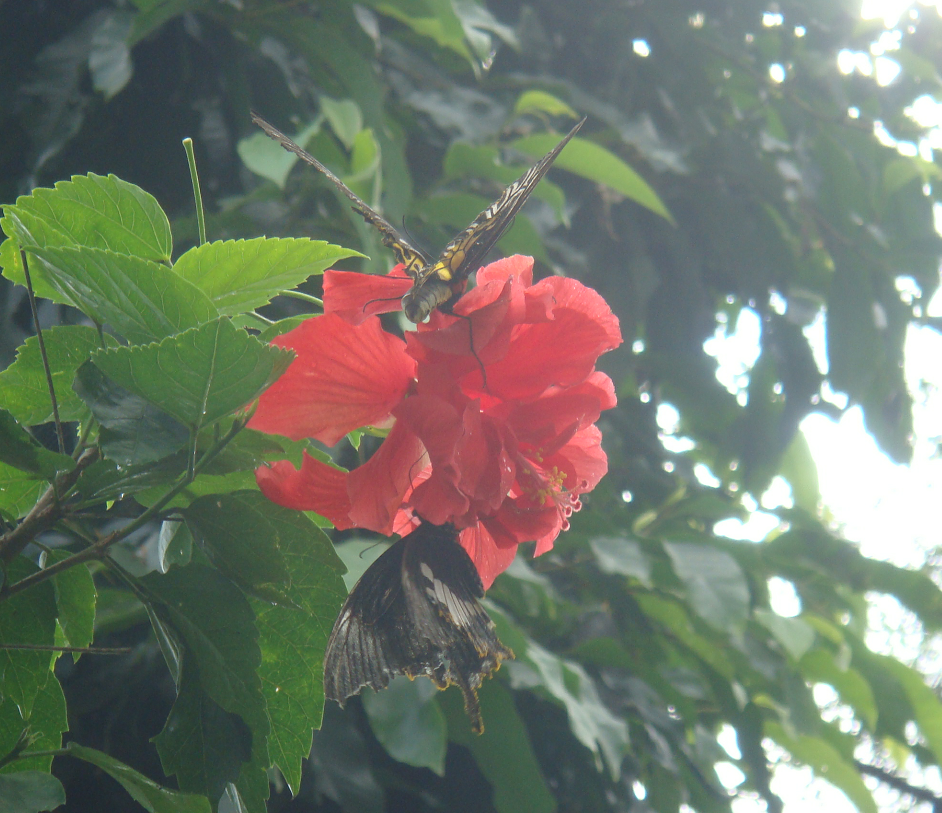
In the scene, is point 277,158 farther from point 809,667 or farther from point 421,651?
point 809,667

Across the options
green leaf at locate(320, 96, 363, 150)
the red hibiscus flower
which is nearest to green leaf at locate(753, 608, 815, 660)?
green leaf at locate(320, 96, 363, 150)

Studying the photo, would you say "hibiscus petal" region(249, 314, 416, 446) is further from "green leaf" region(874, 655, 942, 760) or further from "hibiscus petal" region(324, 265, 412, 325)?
"green leaf" region(874, 655, 942, 760)

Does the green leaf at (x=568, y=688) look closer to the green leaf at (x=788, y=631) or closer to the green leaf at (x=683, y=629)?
the green leaf at (x=683, y=629)

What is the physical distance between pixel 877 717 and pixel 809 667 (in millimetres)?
267

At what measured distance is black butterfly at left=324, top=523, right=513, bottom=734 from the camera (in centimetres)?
48

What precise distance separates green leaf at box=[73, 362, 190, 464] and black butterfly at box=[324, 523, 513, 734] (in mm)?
142

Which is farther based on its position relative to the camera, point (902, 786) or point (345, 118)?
point (902, 786)

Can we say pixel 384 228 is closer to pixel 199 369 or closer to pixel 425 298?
pixel 425 298

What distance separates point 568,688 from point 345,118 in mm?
1047

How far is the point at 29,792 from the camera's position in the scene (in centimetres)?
47

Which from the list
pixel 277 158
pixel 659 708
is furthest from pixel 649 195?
pixel 659 708

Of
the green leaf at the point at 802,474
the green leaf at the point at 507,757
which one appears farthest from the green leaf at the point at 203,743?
the green leaf at the point at 802,474

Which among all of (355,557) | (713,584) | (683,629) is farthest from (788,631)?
(355,557)

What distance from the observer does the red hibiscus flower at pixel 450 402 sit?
1.62ft
